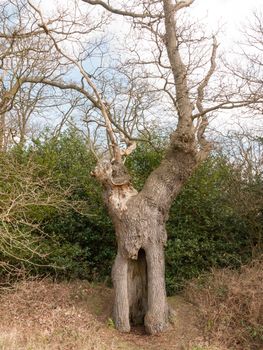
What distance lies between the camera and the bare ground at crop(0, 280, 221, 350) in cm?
700

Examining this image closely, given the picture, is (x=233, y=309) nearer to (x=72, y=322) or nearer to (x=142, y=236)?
(x=142, y=236)

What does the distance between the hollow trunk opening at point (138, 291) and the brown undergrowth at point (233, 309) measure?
114cm

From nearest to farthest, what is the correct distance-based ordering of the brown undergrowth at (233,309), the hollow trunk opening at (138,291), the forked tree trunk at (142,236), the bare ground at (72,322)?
the bare ground at (72,322)
the brown undergrowth at (233,309)
the forked tree trunk at (142,236)
the hollow trunk opening at (138,291)

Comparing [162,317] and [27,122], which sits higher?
[27,122]

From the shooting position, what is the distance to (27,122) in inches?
650

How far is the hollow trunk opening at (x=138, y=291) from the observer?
8336mm

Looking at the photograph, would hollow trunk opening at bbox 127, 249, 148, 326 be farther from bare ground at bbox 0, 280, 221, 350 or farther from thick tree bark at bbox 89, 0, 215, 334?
bare ground at bbox 0, 280, 221, 350

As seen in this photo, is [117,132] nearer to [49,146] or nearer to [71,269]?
[49,146]

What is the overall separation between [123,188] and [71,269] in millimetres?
2936

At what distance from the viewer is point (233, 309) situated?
26.1 feet

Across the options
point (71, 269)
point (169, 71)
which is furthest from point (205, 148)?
point (71, 269)

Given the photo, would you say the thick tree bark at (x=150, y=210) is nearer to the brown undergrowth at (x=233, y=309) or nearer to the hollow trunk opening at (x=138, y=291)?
the hollow trunk opening at (x=138, y=291)

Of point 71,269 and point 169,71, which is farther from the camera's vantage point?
point 71,269

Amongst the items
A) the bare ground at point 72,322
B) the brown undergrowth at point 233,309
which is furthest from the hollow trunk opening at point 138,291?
the brown undergrowth at point 233,309
